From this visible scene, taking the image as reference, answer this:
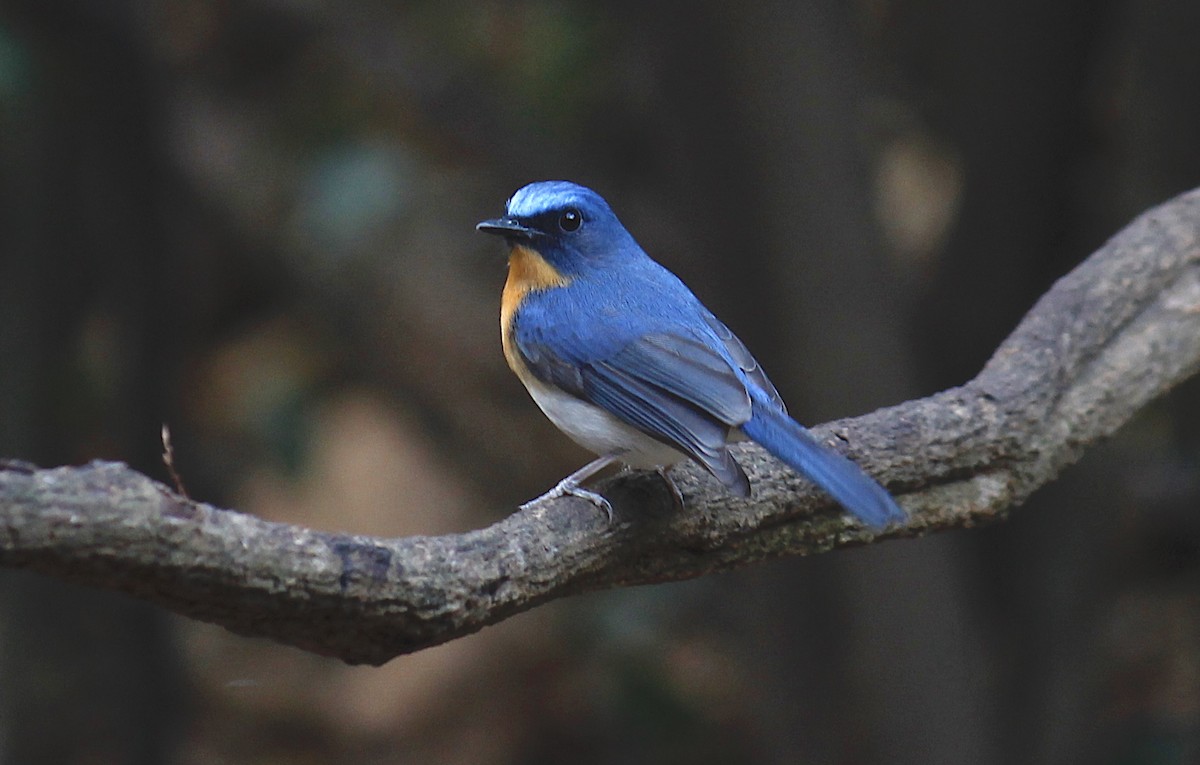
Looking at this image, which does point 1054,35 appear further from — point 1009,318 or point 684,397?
point 684,397

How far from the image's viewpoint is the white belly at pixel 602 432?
2.95 meters

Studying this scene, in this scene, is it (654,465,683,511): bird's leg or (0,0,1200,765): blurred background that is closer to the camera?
(654,465,683,511): bird's leg

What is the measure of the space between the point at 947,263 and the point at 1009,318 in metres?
0.37

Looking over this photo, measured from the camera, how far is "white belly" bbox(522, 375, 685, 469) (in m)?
2.95

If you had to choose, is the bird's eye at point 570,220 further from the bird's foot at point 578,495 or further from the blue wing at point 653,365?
the bird's foot at point 578,495

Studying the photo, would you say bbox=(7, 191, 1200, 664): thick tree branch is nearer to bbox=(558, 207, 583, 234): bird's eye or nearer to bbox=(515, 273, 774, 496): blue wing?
bbox=(515, 273, 774, 496): blue wing

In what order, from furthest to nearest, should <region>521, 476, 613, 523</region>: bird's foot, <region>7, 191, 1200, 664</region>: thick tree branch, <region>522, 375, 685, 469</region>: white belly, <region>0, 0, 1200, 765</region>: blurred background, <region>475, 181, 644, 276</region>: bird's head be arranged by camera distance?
<region>0, 0, 1200, 765</region>: blurred background < <region>475, 181, 644, 276</region>: bird's head < <region>522, 375, 685, 469</region>: white belly < <region>521, 476, 613, 523</region>: bird's foot < <region>7, 191, 1200, 664</region>: thick tree branch

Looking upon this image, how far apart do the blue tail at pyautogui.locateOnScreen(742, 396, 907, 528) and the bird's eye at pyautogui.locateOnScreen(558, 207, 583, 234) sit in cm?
79

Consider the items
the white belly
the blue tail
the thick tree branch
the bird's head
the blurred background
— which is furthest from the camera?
the blurred background

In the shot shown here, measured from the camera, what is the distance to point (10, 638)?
4691 millimetres

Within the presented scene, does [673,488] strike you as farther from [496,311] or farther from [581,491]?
[496,311]

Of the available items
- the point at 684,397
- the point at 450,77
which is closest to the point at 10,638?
the point at 450,77

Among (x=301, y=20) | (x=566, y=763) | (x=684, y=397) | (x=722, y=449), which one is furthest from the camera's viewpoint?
(x=566, y=763)

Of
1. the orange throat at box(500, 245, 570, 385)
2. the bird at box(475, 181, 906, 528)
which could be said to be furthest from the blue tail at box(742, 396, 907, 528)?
the orange throat at box(500, 245, 570, 385)
